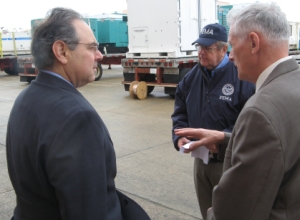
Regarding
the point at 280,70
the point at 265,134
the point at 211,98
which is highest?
the point at 280,70

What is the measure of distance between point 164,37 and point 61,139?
949 cm

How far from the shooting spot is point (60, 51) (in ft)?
5.38

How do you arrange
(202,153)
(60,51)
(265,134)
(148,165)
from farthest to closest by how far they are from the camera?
1. (148,165)
2. (202,153)
3. (60,51)
4. (265,134)

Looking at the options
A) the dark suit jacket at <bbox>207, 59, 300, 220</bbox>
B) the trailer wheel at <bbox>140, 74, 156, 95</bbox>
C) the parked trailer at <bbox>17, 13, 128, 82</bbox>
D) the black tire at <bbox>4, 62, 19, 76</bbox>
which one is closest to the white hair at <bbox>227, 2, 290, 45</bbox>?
the dark suit jacket at <bbox>207, 59, 300, 220</bbox>

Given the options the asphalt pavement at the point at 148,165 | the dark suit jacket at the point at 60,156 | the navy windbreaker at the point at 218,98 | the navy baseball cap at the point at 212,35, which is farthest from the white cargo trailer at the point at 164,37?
the dark suit jacket at the point at 60,156

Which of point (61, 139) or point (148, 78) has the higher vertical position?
point (61, 139)

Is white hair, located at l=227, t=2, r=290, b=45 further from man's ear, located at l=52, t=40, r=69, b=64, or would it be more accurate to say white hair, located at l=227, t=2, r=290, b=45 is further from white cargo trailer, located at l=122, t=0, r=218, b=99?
white cargo trailer, located at l=122, t=0, r=218, b=99

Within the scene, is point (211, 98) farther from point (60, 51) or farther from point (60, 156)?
point (60, 156)

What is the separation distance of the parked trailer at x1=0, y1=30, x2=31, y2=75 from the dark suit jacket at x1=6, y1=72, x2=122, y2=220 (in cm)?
2038

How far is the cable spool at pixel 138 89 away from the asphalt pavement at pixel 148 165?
0.95m

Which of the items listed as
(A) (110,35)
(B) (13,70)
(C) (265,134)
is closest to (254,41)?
(C) (265,134)

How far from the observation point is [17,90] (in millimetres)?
14539

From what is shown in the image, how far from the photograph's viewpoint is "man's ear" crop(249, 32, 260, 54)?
1551 mm

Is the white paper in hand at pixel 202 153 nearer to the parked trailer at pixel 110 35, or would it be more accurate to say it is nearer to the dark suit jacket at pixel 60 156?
the dark suit jacket at pixel 60 156
